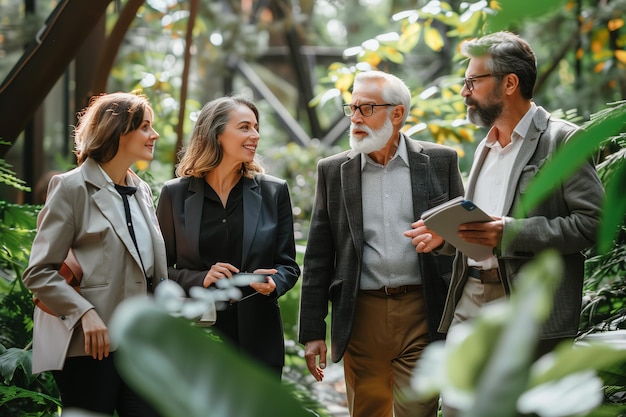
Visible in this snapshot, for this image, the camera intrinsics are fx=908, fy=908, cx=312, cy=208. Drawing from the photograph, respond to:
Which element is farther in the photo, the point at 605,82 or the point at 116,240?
the point at 605,82

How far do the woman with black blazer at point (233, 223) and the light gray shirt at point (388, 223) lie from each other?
1.23 ft

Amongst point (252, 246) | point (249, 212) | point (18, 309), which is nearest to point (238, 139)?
point (249, 212)

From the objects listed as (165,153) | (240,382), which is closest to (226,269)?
(240,382)

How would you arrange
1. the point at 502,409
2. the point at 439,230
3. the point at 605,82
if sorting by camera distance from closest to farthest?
the point at 502,409
the point at 439,230
the point at 605,82

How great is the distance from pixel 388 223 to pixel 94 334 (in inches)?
55.2

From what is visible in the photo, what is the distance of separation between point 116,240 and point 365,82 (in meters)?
1.41

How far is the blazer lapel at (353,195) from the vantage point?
4066mm

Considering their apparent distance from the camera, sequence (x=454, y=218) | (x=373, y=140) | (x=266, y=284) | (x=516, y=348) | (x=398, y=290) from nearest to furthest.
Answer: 1. (x=516, y=348)
2. (x=454, y=218)
3. (x=266, y=284)
4. (x=398, y=290)
5. (x=373, y=140)

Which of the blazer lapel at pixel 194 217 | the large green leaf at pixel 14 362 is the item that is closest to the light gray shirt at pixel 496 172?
the blazer lapel at pixel 194 217

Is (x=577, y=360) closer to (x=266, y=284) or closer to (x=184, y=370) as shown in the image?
(x=184, y=370)

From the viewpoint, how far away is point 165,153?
1144 cm

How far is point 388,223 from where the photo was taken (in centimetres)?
409

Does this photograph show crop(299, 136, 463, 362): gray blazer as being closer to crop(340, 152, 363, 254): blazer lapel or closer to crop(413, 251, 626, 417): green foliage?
crop(340, 152, 363, 254): blazer lapel

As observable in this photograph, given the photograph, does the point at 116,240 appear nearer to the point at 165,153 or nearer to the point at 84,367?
the point at 84,367
